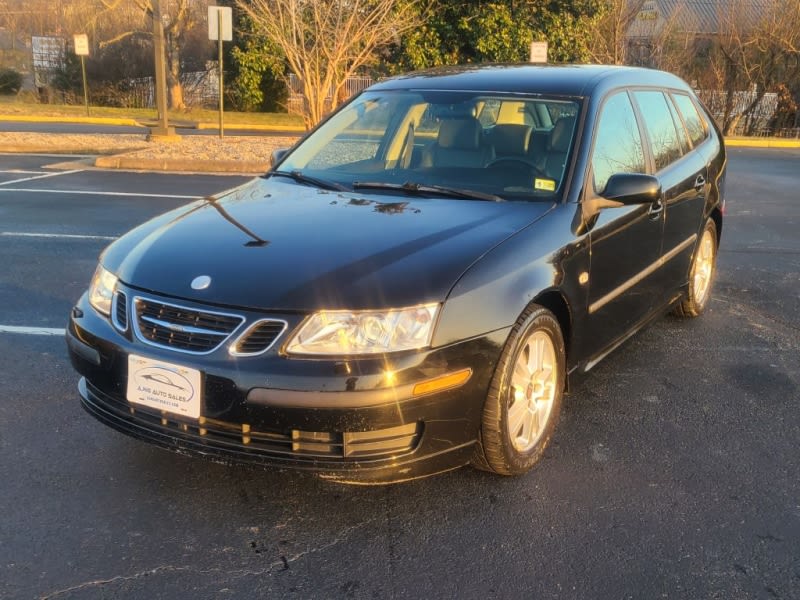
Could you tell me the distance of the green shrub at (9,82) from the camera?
33.4 meters

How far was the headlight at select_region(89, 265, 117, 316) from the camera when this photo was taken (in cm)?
311

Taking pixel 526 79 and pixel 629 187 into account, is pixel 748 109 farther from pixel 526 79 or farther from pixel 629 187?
pixel 629 187

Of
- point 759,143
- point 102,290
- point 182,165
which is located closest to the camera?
point 102,290

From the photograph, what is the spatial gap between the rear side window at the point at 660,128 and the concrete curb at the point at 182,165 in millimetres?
9411

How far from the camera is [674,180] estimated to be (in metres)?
4.53

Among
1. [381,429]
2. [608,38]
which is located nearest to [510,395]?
[381,429]

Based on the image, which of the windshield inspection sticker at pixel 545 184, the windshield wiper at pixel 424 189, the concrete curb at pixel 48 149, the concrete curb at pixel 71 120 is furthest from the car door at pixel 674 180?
the concrete curb at pixel 71 120

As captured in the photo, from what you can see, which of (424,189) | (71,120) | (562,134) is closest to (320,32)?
(71,120)

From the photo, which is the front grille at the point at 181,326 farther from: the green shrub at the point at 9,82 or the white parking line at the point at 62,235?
the green shrub at the point at 9,82

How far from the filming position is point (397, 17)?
17.8 meters

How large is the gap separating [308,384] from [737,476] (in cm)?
196

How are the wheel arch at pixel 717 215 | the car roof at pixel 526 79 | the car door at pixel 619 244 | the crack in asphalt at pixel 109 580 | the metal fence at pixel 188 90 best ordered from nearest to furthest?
the crack in asphalt at pixel 109 580 → the car door at pixel 619 244 → the car roof at pixel 526 79 → the wheel arch at pixel 717 215 → the metal fence at pixel 188 90

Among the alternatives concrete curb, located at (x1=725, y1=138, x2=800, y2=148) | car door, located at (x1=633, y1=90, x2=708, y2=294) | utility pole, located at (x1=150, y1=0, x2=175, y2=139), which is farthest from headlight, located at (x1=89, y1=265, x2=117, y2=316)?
concrete curb, located at (x1=725, y1=138, x2=800, y2=148)

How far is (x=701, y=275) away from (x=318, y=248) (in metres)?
3.61
